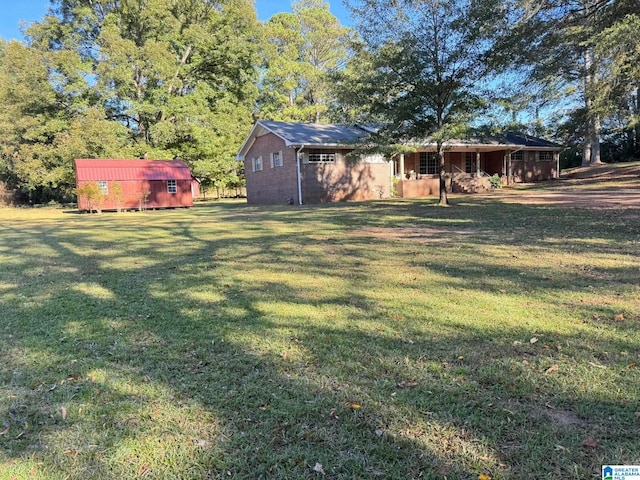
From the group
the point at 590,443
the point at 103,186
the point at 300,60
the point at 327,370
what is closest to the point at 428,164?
the point at 103,186

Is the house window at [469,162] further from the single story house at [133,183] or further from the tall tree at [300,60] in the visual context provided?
the single story house at [133,183]

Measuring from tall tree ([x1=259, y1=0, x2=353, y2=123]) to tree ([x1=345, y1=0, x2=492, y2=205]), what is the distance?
20381mm

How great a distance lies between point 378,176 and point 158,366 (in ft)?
72.9

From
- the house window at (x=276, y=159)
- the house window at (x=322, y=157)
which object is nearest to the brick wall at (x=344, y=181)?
the house window at (x=322, y=157)

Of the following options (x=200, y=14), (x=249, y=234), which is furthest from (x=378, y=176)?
(x=200, y=14)

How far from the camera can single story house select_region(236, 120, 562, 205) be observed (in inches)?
890

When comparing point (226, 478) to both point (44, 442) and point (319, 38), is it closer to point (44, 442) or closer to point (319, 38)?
point (44, 442)

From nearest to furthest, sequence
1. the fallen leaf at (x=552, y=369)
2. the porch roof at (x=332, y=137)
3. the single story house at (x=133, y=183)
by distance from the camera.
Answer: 1. the fallen leaf at (x=552, y=369)
2. the porch roof at (x=332, y=137)
3. the single story house at (x=133, y=183)

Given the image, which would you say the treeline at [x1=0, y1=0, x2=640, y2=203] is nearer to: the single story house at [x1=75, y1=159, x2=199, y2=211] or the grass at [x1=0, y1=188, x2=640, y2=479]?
the single story house at [x1=75, y1=159, x2=199, y2=211]

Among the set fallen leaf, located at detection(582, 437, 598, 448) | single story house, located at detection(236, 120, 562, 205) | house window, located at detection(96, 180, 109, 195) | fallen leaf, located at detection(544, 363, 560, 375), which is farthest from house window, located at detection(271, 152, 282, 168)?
fallen leaf, located at detection(582, 437, 598, 448)

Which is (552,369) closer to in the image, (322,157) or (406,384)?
(406,384)

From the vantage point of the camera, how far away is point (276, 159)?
79.8 ft

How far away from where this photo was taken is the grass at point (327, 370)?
229 centimetres

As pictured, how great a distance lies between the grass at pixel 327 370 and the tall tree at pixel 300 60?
31770mm
